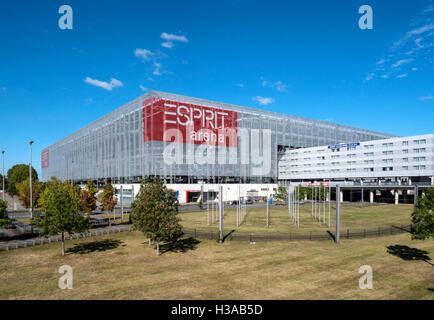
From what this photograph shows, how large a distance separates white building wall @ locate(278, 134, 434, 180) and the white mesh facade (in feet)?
30.3

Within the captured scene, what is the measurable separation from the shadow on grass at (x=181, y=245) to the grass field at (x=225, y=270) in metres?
0.54

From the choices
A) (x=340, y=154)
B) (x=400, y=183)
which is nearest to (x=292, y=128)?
(x=340, y=154)

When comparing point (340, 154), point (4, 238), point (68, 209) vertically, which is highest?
point (340, 154)

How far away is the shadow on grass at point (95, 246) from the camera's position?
117 ft

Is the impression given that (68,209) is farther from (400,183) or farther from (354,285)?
(400,183)

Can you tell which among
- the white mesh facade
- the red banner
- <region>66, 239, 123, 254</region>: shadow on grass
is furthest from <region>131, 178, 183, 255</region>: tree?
the red banner

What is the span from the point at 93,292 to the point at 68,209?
1570 cm

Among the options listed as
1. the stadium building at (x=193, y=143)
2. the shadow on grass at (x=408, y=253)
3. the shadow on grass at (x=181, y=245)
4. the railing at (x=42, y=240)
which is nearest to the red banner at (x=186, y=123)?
the stadium building at (x=193, y=143)

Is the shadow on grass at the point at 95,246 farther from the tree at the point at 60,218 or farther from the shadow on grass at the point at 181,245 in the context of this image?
the shadow on grass at the point at 181,245

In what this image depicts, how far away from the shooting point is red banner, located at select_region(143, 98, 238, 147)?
3829 inches

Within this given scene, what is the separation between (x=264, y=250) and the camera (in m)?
34.2

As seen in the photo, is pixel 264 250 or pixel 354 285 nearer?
pixel 354 285

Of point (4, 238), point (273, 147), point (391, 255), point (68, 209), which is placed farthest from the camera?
point (273, 147)

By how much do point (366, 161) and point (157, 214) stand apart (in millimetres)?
104091
